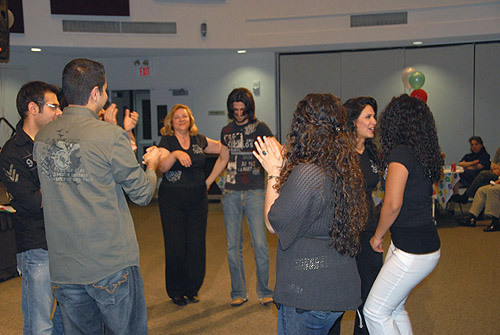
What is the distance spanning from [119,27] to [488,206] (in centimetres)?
700

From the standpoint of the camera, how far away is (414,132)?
2.36 meters

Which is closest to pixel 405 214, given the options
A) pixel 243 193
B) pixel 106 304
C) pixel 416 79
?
pixel 106 304

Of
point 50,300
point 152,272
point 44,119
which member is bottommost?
point 152,272

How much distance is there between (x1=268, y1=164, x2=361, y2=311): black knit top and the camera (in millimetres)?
1729

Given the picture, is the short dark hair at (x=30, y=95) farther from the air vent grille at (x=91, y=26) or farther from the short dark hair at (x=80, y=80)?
the air vent grille at (x=91, y=26)

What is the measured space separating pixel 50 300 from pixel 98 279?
2.34ft

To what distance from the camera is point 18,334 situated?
133 inches

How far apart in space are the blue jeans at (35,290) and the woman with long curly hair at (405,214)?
5.35 feet

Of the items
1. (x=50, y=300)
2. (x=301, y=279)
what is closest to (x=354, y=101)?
(x=301, y=279)

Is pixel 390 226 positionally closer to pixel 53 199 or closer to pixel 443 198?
pixel 53 199

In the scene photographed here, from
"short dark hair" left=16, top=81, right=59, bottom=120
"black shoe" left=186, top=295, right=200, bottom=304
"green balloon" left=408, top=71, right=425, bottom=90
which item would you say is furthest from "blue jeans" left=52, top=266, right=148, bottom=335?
"green balloon" left=408, top=71, right=425, bottom=90

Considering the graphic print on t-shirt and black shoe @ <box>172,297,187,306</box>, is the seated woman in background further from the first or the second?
black shoe @ <box>172,297,187,306</box>

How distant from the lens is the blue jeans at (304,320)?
5.92ft

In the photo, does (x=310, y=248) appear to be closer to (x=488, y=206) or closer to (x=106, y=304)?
(x=106, y=304)
